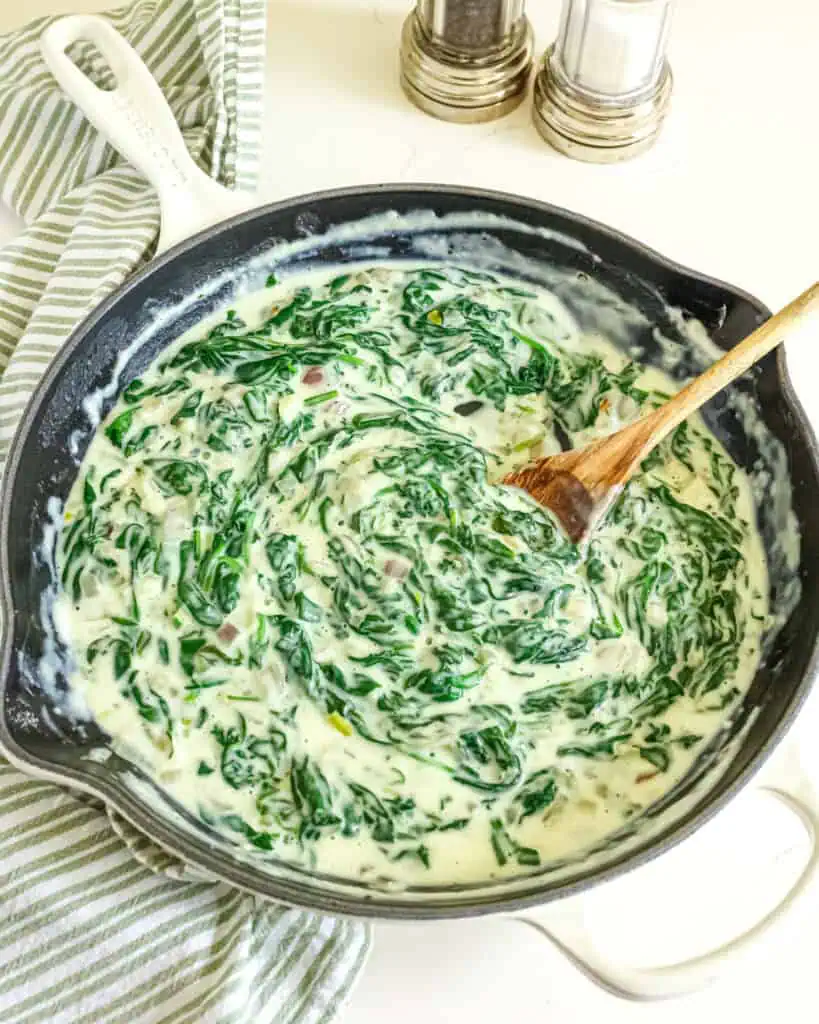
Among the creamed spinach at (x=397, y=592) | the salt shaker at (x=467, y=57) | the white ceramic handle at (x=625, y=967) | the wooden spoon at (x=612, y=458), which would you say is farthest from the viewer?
the salt shaker at (x=467, y=57)

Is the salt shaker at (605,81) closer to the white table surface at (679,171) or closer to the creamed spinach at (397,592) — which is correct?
the white table surface at (679,171)

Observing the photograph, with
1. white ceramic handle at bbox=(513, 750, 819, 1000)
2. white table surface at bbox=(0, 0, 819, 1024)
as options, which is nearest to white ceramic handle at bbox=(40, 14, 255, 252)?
white table surface at bbox=(0, 0, 819, 1024)

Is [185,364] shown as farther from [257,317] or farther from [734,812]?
[734,812]

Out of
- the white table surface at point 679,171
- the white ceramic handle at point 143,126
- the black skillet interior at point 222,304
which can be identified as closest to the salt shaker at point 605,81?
the white table surface at point 679,171

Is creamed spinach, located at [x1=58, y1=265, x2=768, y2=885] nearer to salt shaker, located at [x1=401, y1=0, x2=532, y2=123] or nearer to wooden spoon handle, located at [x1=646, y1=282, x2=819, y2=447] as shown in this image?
wooden spoon handle, located at [x1=646, y1=282, x2=819, y2=447]

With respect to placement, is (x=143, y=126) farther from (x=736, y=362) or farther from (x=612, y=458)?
(x=736, y=362)

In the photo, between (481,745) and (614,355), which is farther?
(614,355)

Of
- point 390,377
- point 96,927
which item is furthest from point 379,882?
point 390,377
